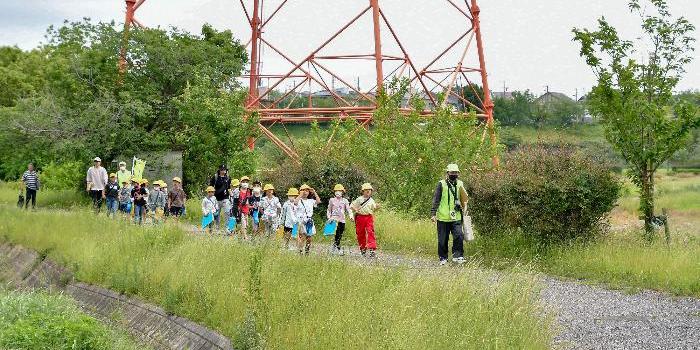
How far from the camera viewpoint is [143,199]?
23016 millimetres

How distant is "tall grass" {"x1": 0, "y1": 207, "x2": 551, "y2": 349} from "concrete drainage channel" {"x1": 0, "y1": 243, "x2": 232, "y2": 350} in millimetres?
210

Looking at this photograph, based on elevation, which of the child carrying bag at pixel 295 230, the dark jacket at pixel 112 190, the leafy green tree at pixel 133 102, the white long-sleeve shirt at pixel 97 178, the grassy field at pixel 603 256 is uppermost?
the leafy green tree at pixel 133 102

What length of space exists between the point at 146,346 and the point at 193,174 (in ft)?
64.5

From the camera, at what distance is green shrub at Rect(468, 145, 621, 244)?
16.6 meters

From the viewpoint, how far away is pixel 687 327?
36.8 ft

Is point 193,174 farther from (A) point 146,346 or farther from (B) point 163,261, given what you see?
(A) point 146,346

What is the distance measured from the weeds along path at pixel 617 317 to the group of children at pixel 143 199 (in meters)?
9.14

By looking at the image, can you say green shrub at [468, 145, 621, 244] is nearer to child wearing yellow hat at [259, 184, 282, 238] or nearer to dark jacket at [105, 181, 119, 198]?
child wearing yellow hat at [259, 184, 282, 238]

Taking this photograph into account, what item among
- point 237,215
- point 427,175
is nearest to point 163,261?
point 237,215

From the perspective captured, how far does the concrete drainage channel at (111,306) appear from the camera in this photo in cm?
1258

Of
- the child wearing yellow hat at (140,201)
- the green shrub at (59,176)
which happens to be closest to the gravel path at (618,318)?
the child wearing yellow hat at (140,201)

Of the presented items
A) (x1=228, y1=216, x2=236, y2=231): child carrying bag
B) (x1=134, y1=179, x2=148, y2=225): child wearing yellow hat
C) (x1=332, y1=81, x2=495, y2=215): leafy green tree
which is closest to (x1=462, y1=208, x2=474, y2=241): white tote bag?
(x1=228, y1=216, x2=236, y2=231): child carrying bag

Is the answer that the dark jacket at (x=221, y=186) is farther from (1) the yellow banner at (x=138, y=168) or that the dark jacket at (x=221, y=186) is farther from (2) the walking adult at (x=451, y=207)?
(2) the walking adult at (x=451, y=207)

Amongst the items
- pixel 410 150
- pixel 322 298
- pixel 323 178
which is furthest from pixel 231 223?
pixel 322 298
